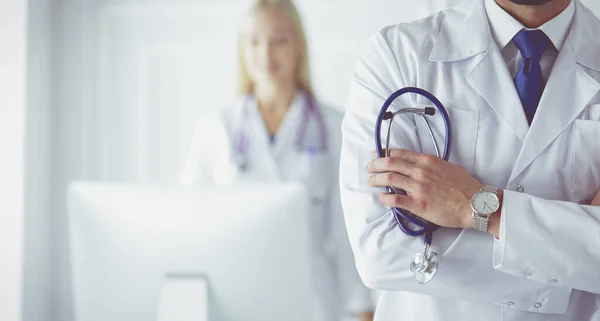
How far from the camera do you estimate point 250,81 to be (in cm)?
303

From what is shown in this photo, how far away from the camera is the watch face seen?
1.15 metres

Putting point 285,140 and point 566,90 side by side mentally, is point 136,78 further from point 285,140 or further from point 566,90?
point 566,90

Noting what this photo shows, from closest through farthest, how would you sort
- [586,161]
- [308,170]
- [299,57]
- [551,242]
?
[551,242]
[586,161]
[308,170]
[299,57]

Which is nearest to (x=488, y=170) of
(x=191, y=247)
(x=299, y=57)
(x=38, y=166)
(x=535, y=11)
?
(x=535, y=11)

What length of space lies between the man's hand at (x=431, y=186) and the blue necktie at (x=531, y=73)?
235 mm

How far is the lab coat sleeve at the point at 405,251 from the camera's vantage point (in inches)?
47.2

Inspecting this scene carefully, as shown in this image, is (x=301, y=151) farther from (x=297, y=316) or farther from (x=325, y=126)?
(x=297, y=316)

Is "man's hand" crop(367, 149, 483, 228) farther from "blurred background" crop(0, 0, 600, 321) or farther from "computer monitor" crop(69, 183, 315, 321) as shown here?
"blurred background" crop(0, 0, 600, 321)

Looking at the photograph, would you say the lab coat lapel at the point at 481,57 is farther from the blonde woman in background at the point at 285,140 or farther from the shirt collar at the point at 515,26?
the blonde woman in background at the point at 285,140

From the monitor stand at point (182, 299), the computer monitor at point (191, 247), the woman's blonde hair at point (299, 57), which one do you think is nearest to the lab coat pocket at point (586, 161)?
the computer monitor at point (191, 247)

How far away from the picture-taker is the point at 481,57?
1336mm

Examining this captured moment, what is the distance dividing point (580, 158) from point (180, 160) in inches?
94.3

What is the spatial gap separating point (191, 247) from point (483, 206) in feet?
1.85

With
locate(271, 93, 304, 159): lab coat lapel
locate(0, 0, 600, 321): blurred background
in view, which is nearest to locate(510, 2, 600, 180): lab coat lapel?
locate(271, 93, 304, 159): lab coat lapel
